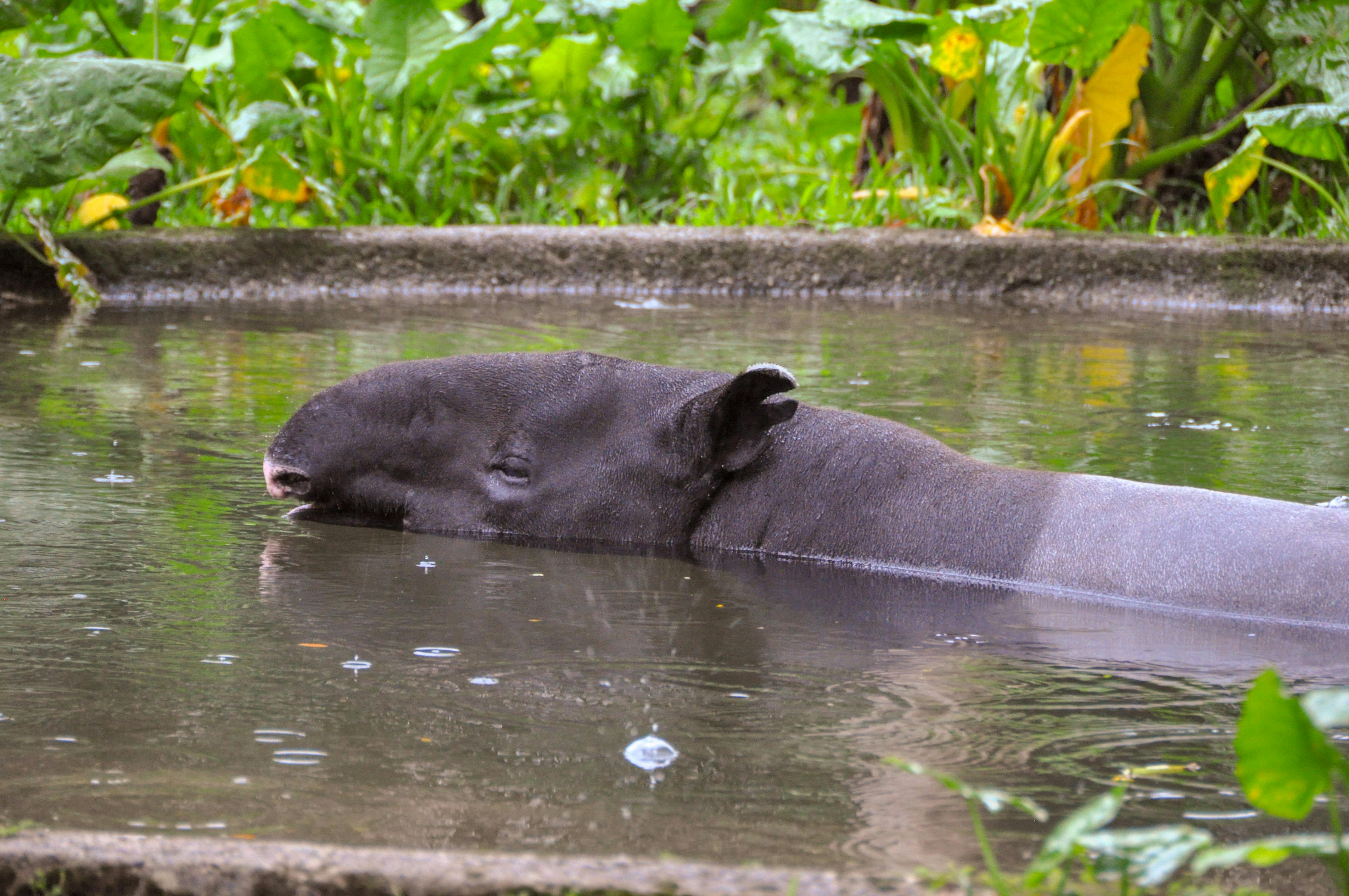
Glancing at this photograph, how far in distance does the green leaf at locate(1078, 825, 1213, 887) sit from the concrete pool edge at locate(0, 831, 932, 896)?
190 mm

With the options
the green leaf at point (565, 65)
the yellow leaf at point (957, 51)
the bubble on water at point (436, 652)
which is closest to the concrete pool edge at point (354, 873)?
the bubble on water at point (436, 652)

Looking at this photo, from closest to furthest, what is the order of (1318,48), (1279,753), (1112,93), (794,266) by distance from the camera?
(1279,753) < (1318,48) < (794,266) < (1112,93)

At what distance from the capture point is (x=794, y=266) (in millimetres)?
10094

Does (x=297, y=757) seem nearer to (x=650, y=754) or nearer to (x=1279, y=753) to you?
(x=650, y=754)

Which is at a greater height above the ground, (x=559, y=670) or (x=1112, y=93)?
(x=1112, y=93)

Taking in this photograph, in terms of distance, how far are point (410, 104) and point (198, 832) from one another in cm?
952

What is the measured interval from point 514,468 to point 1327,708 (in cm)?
260

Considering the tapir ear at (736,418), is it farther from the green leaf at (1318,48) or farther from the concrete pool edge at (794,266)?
the green leaf at (1318,48)

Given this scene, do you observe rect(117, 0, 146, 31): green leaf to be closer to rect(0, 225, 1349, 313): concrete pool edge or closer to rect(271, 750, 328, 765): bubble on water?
rect(0, 225, 1349, 313): concrete pool edge

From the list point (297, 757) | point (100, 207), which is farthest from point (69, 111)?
point (297, 757)

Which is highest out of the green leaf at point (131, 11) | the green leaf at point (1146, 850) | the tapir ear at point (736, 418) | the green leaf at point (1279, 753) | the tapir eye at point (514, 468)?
the green leaf at point (131, 11)

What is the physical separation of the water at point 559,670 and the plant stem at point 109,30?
4129 millimetres

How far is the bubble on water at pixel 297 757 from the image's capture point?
234cm

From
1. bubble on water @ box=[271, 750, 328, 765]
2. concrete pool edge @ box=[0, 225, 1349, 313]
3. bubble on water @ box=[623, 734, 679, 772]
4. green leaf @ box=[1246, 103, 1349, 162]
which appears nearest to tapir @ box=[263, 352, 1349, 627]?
bubble on water @ box=[623, 734, 679, 772]
